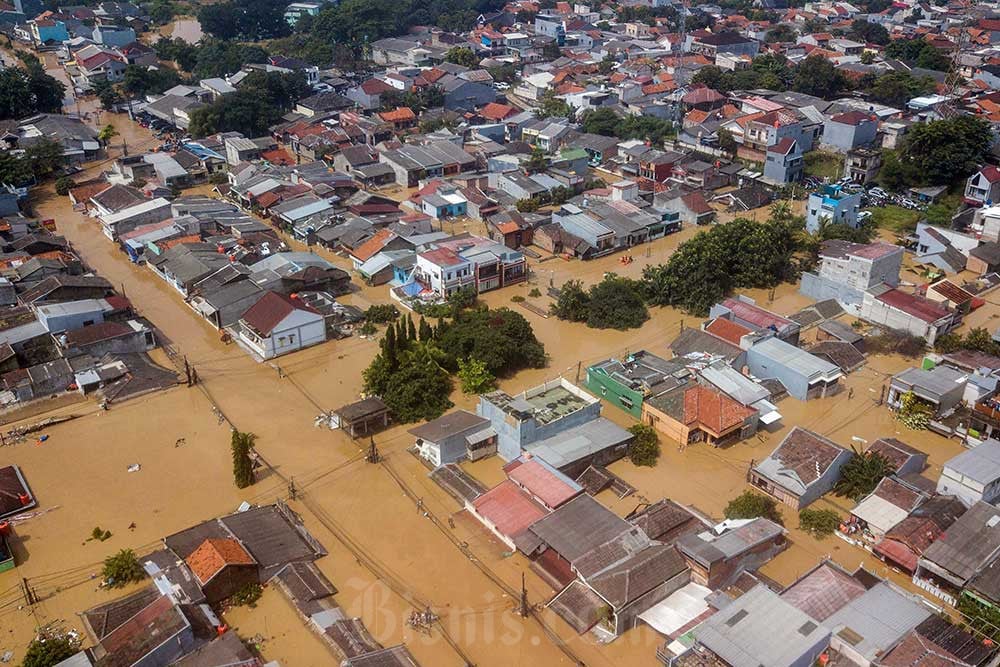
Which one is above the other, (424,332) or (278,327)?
(424,332)

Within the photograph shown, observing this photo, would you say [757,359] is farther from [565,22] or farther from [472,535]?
[565,22]

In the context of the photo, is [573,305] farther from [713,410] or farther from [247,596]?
[247,596]

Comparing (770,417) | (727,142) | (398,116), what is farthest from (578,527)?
(398,116)

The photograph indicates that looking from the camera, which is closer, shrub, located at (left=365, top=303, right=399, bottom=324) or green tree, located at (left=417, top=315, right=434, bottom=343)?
green tree, located at (left=417, top=315, right=434, bottom=343)

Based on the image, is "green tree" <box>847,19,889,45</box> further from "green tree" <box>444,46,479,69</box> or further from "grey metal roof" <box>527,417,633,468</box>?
"grey metal roof" <box>527,417,633,468</box>

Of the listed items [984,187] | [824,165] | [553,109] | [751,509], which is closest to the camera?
[751,509]

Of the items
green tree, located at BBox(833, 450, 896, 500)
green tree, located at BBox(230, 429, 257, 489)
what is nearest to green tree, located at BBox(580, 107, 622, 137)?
green tree, located at BBox(833, 450, 896, 500)

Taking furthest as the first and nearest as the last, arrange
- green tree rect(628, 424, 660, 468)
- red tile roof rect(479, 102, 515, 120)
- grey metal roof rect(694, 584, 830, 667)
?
1. red tile roof rect(479, 102, 515, 120)
2. green tree rect(628, 424, 660, 468)
3. grey metal roof rect(694, 584, 830, 667)
